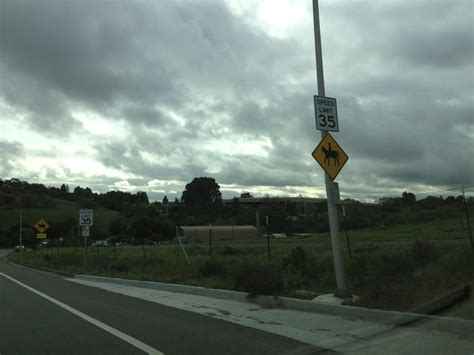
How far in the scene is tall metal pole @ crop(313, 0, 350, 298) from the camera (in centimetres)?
1087

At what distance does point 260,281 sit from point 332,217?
243 cm

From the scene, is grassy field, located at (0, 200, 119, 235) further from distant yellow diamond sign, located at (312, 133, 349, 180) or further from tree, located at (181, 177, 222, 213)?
distant yellow diamond sign, located at (312, 133, 349, 180)

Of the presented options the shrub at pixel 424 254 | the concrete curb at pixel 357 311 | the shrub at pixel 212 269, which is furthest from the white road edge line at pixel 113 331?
the shrub at pixel 424 254

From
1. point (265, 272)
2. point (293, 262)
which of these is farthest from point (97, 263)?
point (265, 272)

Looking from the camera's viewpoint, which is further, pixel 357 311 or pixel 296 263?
pixel 296 263

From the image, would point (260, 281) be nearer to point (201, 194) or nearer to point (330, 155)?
point (330, 155)

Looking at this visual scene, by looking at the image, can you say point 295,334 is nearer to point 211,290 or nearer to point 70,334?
point 70,334

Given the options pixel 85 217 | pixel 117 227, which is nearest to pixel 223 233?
pixel 117 227

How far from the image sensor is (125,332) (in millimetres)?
8969

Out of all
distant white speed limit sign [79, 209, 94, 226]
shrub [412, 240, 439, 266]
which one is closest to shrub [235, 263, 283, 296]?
shrub [412, 240, 439, 266]

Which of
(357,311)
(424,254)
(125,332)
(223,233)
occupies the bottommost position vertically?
(125,332)

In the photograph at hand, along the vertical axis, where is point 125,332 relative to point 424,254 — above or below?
below

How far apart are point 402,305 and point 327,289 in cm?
305

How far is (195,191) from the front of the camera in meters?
170
